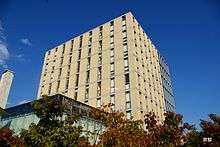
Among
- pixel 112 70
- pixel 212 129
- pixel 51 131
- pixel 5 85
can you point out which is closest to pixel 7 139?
pixel 51 131

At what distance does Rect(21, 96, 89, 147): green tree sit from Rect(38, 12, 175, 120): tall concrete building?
2403 centimetres

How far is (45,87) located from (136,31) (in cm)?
2262

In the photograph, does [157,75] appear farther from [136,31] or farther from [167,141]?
[167,141]

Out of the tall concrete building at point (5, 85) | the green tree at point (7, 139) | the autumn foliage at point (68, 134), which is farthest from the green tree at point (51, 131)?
the tall concrete building at point (5, 85)

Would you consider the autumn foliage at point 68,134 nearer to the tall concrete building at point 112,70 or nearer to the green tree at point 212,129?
the green tree at point 212,129

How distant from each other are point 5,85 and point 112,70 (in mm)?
19458

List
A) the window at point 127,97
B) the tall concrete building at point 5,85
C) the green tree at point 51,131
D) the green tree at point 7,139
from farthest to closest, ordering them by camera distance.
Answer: the window at point 127,97 → the tall concrete building at point 5,85 → the green tree at point 7,139 → the green tree at point 51,131

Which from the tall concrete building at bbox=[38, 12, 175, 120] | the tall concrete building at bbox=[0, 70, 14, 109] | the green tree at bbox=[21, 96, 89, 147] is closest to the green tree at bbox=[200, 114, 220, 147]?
the tall concrete building at bbox=[38, 12, 175, 120]

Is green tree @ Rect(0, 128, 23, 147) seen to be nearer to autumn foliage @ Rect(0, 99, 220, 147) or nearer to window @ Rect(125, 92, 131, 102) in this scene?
autumn foliage @ Rect(0, 99, 220, 147)

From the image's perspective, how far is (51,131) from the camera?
20844mm

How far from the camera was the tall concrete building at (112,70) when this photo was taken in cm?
4838

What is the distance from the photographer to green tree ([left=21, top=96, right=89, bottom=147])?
20453mm

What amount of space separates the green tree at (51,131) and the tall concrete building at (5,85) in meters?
17.8

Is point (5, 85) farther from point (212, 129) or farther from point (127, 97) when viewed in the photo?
point (212, 129)
